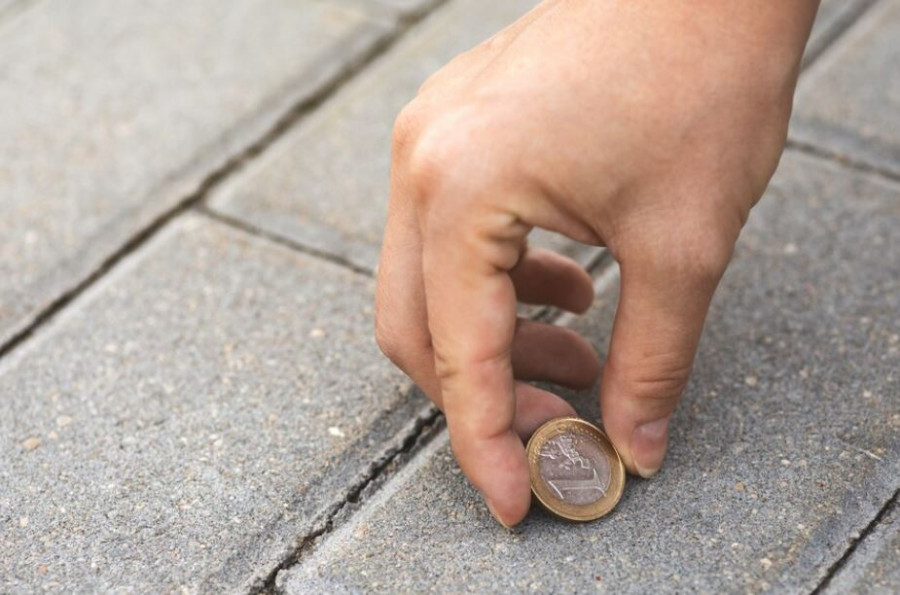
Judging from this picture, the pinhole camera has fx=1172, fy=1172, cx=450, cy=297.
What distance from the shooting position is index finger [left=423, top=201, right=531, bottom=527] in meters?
1.44

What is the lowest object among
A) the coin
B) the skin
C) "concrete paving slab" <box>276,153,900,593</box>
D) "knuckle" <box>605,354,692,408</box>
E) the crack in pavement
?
the crack in pavement

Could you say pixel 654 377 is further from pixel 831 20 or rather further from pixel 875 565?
pixel 831 20

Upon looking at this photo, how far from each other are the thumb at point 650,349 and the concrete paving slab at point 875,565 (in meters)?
0.28

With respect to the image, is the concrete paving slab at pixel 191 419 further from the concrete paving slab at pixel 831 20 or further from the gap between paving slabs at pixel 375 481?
the concrete paving slab at pixel 831 20

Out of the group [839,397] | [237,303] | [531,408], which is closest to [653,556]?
[531,408]

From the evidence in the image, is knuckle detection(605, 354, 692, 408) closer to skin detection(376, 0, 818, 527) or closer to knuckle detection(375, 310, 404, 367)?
skin detection(376, 0, 818, 527)

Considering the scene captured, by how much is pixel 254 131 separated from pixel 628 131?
4.21 ft

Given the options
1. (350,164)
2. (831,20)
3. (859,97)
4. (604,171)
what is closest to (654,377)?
(604,171)

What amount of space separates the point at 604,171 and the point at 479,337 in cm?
26

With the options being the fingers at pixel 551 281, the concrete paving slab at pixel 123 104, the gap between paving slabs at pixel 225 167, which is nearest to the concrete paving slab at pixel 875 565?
the fingers at pixel 551 281

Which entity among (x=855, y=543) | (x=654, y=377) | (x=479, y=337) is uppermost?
(x=479, y=337)

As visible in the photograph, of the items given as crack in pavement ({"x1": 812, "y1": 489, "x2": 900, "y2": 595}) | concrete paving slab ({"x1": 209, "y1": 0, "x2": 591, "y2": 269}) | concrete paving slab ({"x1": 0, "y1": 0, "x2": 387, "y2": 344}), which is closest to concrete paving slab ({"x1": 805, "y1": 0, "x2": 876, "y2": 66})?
concrete paving slab ({"x1": 209, "y1": 0, "x2": 591, "y2": 269})

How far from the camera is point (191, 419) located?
183cm

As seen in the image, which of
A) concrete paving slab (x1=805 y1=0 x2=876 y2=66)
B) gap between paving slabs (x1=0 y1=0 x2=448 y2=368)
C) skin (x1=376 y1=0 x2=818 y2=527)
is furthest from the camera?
concrete paving slab (x1=805 y1=0 x2=876 y2=66)
